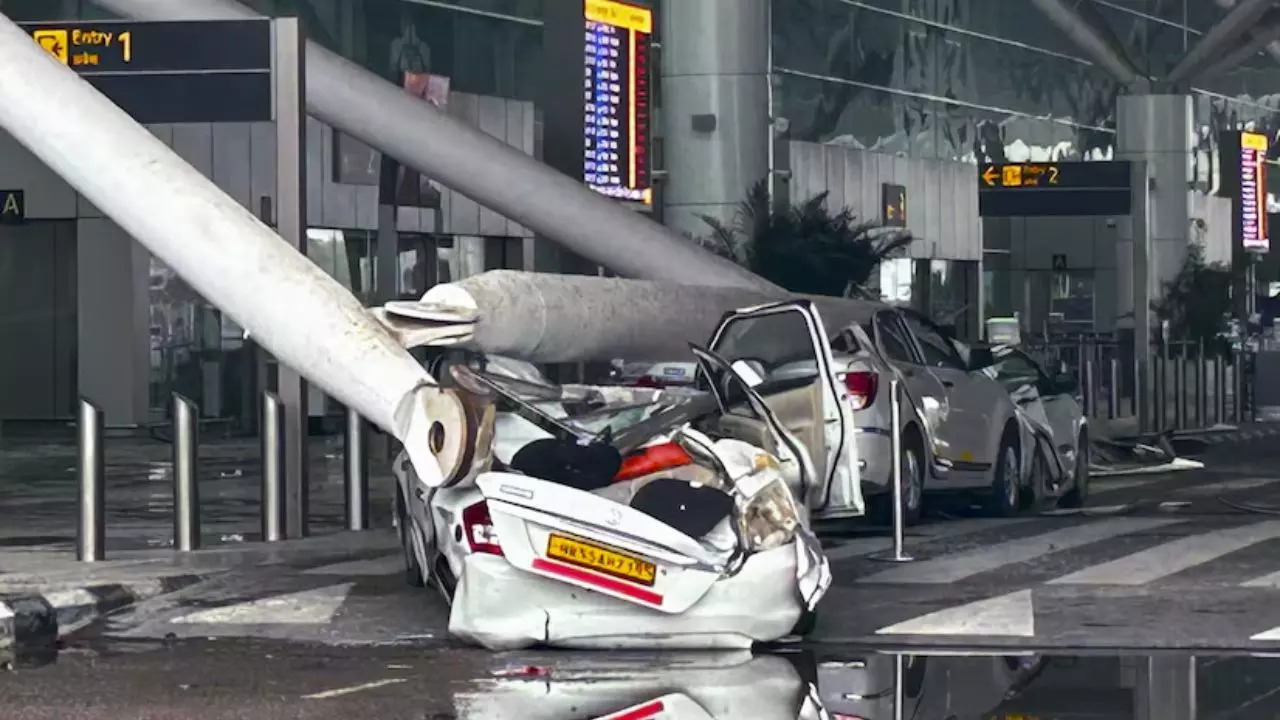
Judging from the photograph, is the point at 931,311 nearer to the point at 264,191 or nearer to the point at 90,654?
the point at 264,191

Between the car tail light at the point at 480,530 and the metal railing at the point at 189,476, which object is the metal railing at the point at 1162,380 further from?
the car tail light at the point at 480,530

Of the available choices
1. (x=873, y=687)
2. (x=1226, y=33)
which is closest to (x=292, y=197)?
(x=873, y=687)

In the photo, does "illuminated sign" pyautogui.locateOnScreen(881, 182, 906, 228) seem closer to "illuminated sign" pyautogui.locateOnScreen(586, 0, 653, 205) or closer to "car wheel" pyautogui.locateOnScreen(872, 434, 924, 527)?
"illuminated sign" pyautogui.locateOnScreen(586, 0, 653, 205)

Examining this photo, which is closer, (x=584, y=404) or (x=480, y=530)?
(x=480, y=530)

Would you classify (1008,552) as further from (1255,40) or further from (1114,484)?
(1255,40)

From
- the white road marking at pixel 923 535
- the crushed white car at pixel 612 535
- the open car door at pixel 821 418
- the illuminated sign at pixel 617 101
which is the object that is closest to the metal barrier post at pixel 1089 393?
the illuminated sign at pixel 617 101

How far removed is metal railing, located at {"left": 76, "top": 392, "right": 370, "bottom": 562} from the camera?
14953 millimetres

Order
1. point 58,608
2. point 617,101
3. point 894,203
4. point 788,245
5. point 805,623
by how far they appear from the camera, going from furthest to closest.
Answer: point 894,203, point 788,245, point 617,101, point 58,608, point 805,623

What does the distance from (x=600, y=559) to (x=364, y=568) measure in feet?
13.6

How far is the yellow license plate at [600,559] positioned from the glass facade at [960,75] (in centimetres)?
3449

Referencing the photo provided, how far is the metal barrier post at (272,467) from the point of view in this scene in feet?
53.6

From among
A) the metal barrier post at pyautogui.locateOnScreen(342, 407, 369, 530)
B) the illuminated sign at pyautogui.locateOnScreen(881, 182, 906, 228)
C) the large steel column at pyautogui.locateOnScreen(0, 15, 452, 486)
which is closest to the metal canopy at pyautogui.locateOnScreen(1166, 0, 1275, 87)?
the illuminated sign at pyautogui.locateOnScreen(881, 182, 906, 228)

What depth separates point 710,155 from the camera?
2681 cm

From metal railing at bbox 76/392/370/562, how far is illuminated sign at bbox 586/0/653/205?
8678 mm
